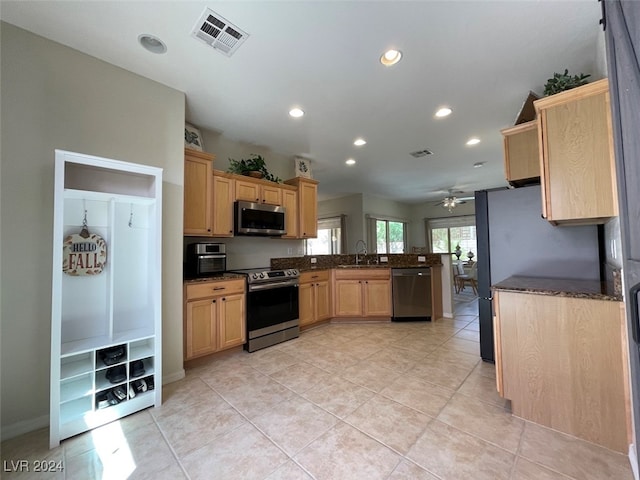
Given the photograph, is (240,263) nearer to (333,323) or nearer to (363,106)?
(333,323)

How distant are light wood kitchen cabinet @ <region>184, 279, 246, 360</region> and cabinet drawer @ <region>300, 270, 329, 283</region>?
1007 mm

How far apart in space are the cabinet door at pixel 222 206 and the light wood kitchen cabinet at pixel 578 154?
298cm

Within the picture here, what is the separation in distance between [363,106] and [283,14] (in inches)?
51.7

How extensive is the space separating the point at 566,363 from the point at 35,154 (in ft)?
12.3

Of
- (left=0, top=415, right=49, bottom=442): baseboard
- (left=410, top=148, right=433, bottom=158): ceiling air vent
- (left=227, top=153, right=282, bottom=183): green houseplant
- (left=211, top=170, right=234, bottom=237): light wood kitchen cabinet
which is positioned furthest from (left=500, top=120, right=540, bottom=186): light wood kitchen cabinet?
(left=0, top=415, right=49, bottom=442): baseboard

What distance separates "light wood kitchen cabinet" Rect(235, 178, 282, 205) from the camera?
127 inches

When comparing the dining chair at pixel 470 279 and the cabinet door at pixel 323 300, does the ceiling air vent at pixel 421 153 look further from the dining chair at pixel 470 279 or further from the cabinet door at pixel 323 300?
the dining chair at pixel 470 279

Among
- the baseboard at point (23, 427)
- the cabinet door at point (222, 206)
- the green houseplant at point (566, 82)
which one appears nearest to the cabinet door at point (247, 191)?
the cabinet door at point (222, 206)

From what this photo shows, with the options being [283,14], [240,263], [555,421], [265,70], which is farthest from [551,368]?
[240,263]

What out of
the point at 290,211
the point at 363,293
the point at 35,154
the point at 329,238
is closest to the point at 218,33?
the point at 35,154

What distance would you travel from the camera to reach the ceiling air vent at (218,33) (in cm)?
164

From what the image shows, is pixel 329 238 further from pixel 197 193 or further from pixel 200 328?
pixel 200 328

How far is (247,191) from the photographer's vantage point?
3.30 metres

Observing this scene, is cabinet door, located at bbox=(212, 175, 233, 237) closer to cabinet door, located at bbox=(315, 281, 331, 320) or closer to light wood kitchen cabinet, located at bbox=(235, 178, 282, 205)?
light wood kitchen cabinet, located at bbox=(235, 178, 282, 205)
